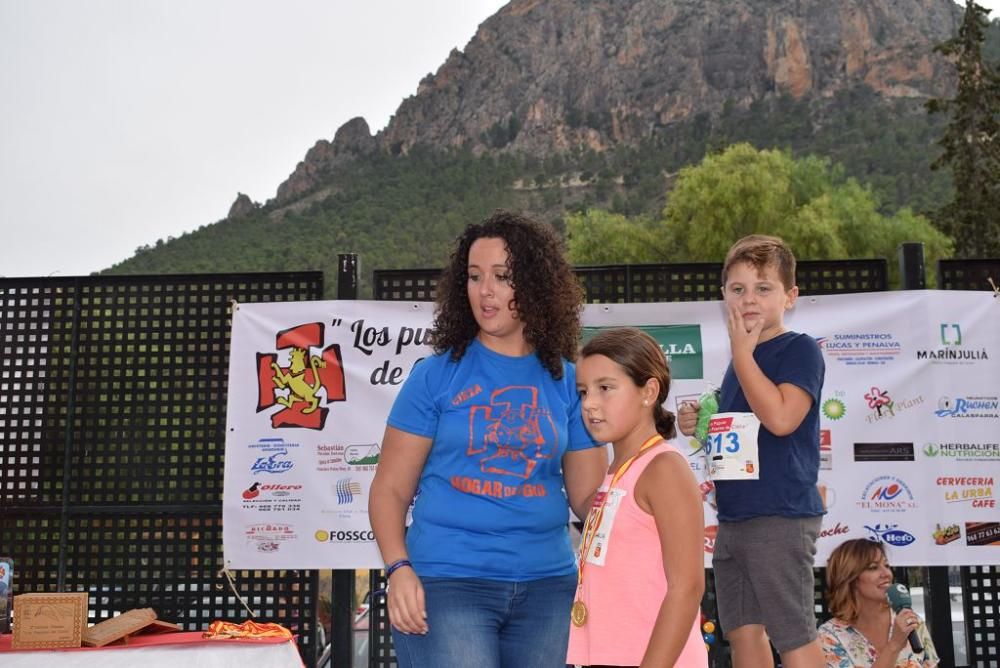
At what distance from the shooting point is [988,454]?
485 centimetres

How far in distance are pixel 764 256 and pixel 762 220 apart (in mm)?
22683

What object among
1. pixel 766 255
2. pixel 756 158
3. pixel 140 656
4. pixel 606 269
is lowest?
pixel 140 656

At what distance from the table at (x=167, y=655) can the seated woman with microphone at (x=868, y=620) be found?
7.37ft

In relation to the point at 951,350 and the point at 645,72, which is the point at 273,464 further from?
the point at 645,72

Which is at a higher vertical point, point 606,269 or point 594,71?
point 594,71

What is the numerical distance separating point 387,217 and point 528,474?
50.4 meters

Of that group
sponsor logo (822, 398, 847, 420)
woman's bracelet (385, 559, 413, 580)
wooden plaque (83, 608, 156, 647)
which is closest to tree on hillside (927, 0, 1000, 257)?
sponsor logo (822, 398, 847, 420)

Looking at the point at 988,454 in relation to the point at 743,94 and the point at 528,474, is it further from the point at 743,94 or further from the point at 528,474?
the point at 743,94

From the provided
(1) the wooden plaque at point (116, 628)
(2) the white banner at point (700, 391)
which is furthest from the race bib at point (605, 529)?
(2) the white banner at point (700, 391)

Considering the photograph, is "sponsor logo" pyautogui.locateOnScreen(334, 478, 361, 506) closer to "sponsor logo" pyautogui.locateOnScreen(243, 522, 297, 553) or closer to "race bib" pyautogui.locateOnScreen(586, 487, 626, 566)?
"sponsor logo" pyautogui.locateOnScreen(243, 522, 297, 553)

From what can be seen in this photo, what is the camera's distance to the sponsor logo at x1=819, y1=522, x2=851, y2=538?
4.78 metres

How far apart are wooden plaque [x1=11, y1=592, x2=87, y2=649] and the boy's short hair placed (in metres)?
2.87

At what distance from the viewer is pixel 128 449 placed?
16.9 feet

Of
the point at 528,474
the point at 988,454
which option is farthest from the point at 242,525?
the point at 988,454
